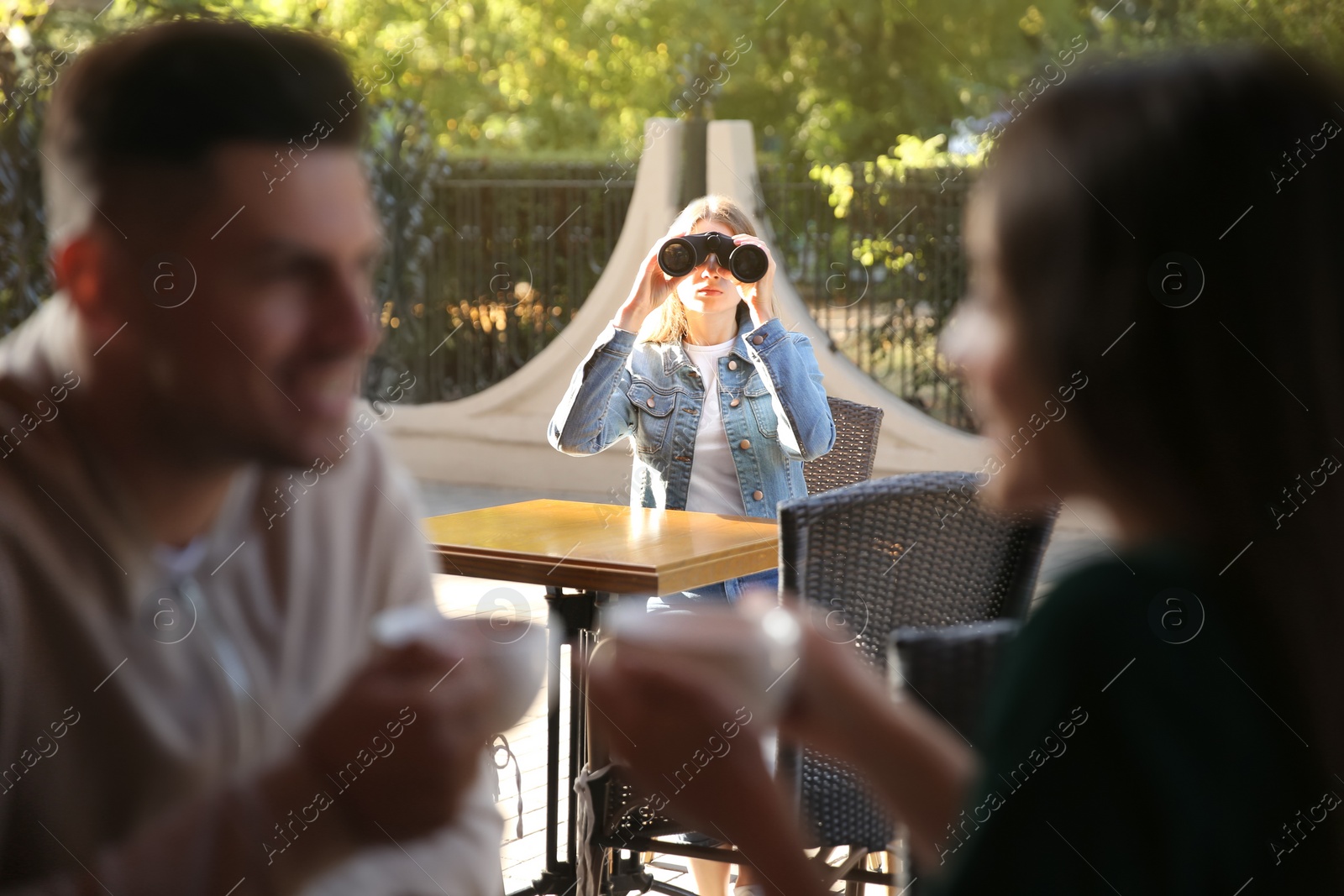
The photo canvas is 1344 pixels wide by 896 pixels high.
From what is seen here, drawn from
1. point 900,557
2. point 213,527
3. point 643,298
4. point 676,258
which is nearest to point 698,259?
point 676,258

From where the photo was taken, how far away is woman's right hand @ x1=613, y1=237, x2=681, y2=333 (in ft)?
5.89

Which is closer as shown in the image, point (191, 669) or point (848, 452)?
point (191, 669)

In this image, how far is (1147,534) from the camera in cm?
42

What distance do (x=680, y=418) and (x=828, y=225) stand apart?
9.10 feet

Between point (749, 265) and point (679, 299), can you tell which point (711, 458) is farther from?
point (749, 265)

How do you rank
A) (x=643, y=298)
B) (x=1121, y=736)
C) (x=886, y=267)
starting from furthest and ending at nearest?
→ (x=643, y=298) → (x=886, y=267) → (x=1121, y=736)

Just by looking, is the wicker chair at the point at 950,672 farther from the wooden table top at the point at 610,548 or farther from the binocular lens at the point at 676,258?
the binocular lens at the point at 676,258

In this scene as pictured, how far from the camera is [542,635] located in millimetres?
358

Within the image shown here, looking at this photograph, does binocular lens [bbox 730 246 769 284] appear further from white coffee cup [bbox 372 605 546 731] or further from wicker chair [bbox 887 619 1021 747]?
white coffee cup [bbox 372 605 546 731]

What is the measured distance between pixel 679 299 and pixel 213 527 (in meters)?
1.65

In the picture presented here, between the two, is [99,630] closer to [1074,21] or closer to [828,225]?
[1074,21]

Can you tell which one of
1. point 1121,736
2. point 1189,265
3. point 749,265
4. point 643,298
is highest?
point 643,298

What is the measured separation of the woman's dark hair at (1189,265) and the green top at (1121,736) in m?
0.03

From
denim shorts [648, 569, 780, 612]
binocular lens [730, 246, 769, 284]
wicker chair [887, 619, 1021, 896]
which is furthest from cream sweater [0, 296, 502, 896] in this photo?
denim shorts [648, 569, 780, 612]
